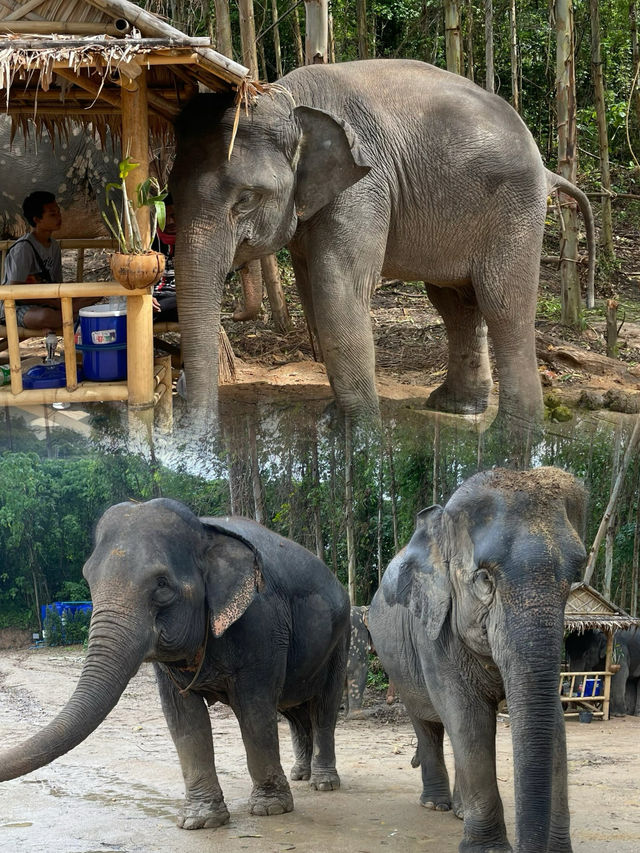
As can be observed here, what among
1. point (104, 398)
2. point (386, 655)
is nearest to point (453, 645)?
point (386, 655)

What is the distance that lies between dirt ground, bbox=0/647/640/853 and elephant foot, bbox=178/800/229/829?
0.04m

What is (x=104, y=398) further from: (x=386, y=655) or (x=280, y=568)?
(x=386, y=655)

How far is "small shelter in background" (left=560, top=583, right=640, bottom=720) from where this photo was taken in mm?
9961

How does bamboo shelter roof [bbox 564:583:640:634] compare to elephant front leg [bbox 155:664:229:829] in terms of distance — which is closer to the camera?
elephant front leg [bbox 155:664:229:829]

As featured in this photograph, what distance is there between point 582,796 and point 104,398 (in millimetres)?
2889

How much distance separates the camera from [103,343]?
5.92 metres

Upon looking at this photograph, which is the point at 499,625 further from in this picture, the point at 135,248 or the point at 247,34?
the point at 247,34

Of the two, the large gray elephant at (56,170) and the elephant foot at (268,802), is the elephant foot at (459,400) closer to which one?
the large gray elephant at (56,170)

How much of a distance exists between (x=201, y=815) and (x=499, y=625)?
1.71 metres

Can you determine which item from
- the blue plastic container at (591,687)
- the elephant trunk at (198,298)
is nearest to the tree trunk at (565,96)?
the blue plastic container at (591,687)

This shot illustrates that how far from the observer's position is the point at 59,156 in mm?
8641

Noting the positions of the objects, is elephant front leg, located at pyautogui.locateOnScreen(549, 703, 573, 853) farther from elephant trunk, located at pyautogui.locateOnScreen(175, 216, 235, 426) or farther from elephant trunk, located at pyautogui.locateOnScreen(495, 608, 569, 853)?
elephant trunk, located at pyautogui.locateOnScreen(175, 216, 235, 426)

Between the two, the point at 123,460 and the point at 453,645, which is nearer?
the point at 453,645

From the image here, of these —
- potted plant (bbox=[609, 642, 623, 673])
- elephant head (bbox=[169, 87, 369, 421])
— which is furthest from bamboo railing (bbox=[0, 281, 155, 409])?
potted plant (bbox=[609, 642, 623, 673])
